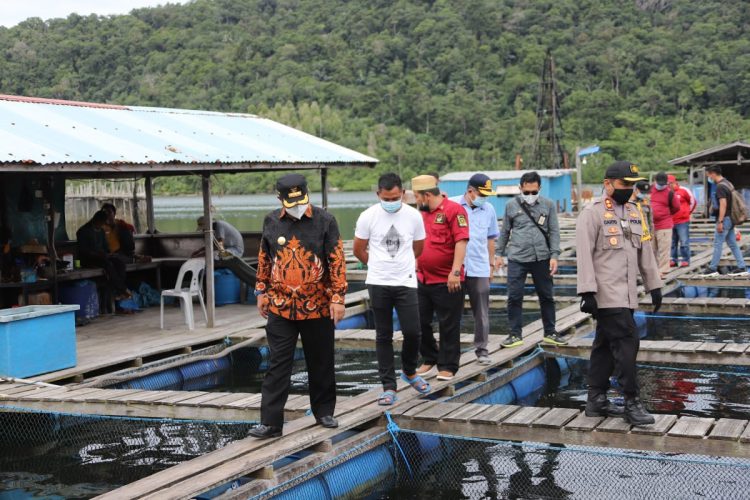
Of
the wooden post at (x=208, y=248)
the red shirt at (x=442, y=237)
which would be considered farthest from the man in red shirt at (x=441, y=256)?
the wooden post at (x=208, y=248)

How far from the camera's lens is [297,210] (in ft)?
20.2

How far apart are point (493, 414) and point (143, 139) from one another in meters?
6.10

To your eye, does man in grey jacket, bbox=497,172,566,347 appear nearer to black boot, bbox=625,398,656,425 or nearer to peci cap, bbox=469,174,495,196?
peci cap, bbox=469,174,495,196

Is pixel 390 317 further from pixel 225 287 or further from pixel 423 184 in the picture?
pixel 225 287

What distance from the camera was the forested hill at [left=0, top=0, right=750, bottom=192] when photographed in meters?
75.5

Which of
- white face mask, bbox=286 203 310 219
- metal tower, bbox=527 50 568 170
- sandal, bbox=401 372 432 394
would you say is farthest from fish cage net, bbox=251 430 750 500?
metal tower, bbox=527 50 568 170

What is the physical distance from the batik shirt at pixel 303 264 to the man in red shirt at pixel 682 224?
993 cm

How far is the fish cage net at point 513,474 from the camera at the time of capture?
6723 millimetres

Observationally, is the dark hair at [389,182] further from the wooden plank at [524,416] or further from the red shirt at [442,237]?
the wooden plank at [524,416]

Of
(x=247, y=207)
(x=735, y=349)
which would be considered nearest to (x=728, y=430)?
(x=735, y=349)

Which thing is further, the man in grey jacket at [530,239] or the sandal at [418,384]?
the man in grey jacket at [530,239]

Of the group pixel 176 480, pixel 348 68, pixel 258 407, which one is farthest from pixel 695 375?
pixel 348 68

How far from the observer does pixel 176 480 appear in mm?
5676

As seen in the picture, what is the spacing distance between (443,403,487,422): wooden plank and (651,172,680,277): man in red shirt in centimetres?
790
